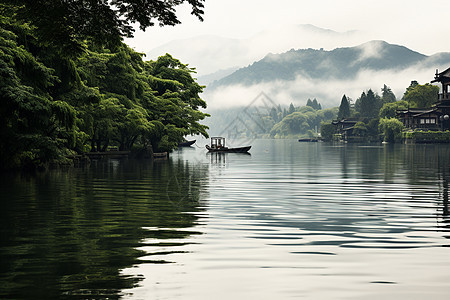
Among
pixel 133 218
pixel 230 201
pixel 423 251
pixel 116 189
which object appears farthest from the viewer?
pixel 116 189

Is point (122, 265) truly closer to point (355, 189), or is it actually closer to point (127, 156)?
point (355, 189)

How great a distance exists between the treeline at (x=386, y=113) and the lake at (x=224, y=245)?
353 feet

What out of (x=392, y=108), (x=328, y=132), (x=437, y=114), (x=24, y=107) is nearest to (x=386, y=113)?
(x=392, y=108)

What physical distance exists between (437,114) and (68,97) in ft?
314

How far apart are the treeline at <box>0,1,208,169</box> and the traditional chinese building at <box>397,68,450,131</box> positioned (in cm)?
6737

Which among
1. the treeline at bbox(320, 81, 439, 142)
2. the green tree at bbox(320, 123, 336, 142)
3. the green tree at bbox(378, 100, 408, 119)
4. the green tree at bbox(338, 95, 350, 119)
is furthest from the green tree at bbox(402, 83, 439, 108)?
the green tree at bbox(338, 95, 350, 119)

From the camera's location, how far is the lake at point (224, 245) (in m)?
7.24

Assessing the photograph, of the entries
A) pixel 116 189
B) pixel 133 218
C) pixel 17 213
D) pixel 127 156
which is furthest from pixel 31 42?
pixel 127 156

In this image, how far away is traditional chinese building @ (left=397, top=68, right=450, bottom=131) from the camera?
10714 cm

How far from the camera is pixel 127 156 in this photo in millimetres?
56719

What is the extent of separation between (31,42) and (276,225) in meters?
21.9

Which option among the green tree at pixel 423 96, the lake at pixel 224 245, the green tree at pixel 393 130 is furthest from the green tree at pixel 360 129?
the lake at pixel 224 245

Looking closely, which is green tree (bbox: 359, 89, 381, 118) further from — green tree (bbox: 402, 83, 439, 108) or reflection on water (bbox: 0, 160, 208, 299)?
reflection on water (bbox: 0, 160, 208, 299)

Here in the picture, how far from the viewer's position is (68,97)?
32.3 meters
